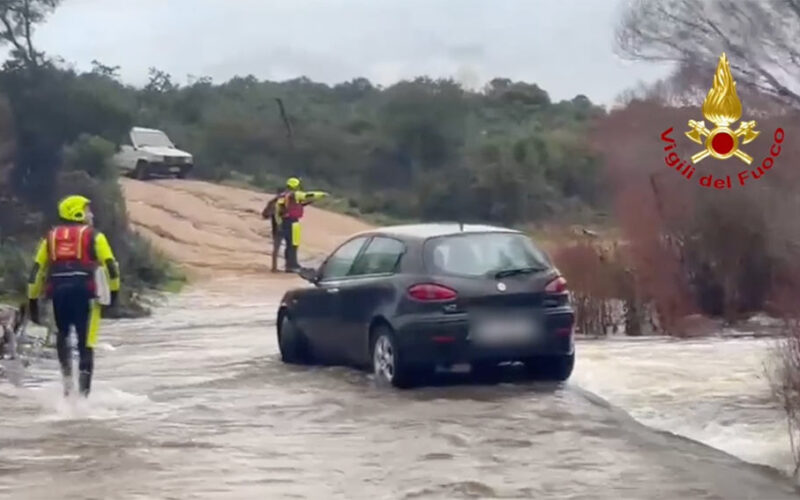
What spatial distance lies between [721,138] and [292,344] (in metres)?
10.7

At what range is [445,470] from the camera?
955 cm

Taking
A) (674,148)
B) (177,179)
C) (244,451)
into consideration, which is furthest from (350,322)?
(177,179)

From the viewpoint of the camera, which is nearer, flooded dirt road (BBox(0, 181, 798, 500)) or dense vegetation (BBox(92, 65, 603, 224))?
flooded dirt road (BBox(0, 181, 798, 500))

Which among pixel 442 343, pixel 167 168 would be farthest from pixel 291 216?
pixel 167 168

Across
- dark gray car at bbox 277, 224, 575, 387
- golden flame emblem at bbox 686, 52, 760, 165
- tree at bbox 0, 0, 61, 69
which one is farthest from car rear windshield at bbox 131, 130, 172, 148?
dark gray car at bbox 277, 224, 575, 387

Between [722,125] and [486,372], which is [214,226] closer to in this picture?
[722,125]

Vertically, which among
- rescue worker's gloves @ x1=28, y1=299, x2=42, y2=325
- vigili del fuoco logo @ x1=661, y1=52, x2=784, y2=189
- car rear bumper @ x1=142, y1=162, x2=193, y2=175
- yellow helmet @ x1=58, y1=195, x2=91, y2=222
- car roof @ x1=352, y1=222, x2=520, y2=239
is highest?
car rear bumper @ x1=142, y1=162, x2=193, y2=175

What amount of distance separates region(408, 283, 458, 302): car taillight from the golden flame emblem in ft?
36.3

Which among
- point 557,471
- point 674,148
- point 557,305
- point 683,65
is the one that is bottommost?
point 557,471

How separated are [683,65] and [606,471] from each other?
2230 cm

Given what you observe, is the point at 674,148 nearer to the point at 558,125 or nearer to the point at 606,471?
the point at 606,471

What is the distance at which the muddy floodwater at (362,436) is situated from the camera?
9164 millimetres

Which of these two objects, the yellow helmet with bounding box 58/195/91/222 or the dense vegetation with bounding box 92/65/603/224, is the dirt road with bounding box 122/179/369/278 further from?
the yellow helmet with bounding box 58/195/91/222

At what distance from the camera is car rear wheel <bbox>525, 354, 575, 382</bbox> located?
43.2 ft
